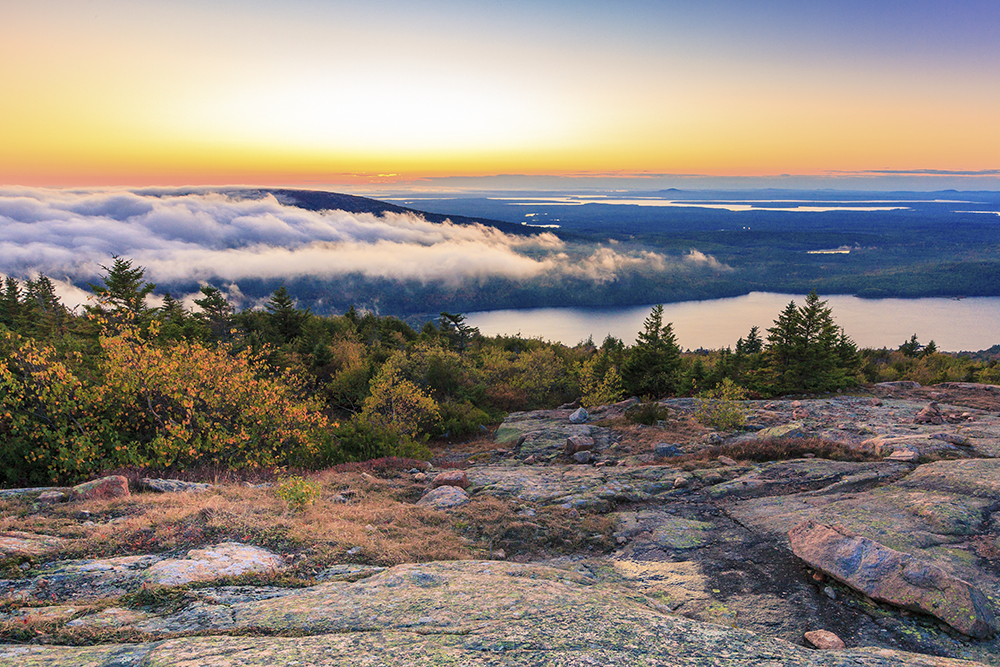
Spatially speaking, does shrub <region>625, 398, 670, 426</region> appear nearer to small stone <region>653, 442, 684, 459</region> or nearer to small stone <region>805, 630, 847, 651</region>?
small stone <region>653, 442, 684, 459</region>

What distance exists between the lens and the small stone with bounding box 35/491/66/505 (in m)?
10.0

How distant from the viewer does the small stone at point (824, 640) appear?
19.6ft

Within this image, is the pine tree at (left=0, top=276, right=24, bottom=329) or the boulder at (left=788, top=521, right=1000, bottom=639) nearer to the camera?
the boulder at (left=788, top=521, right=1000, bottom=639)

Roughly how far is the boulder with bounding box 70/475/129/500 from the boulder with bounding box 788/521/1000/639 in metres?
13.9

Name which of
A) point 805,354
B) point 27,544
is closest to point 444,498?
point 27,544

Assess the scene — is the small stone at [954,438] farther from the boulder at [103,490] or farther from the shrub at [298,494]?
the boulder at [103,490]

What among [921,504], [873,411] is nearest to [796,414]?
[873,411]

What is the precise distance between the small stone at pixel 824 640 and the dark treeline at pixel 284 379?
15.2 meters

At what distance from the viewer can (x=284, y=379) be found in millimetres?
25375

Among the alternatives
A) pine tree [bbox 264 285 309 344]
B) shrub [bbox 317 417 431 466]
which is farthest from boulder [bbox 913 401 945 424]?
pine tree [bbox 264 285 309 344]

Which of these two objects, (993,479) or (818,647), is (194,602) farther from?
(993,479)

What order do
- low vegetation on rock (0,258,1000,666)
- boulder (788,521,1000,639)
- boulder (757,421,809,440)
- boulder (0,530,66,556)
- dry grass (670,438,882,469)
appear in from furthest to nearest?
1. boulder (757,421,809,440)
2. dry grass (670,438,882,469)
3. boulder (0,530,66,556)
4. boulder (788,521,1000,639)
5. low vegetation on rock (0,258,1000,666)

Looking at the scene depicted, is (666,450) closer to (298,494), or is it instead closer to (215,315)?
(298,494)

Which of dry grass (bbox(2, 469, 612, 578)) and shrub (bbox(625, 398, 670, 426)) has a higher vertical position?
dry grass (bbox(2, 469, 612, 578))
